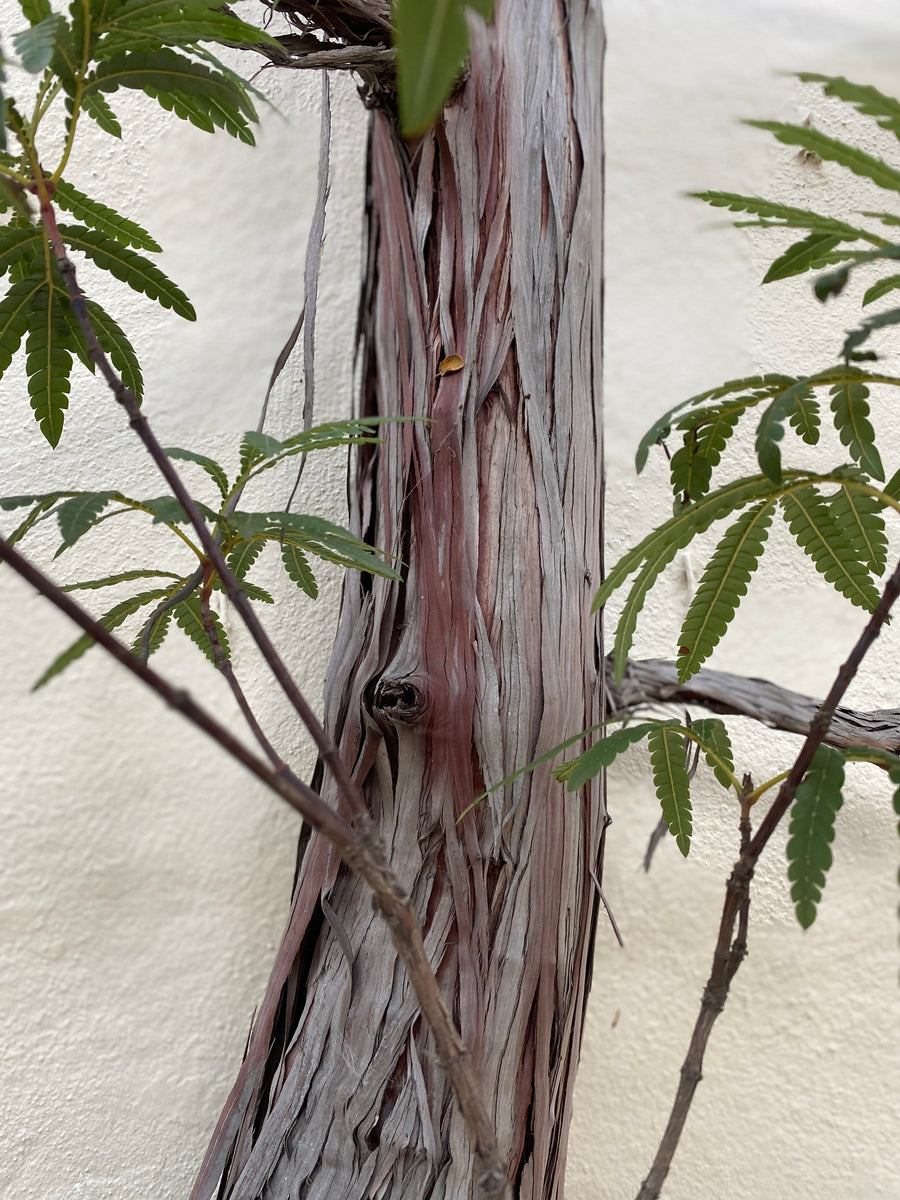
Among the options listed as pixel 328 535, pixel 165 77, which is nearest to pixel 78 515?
pixel 328 535

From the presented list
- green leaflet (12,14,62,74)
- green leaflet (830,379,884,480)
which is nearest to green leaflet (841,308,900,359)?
green leaflet (830,379,884,480)

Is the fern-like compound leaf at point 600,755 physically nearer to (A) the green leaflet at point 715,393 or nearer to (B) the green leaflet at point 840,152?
(A) the green leaflet at point 715,393

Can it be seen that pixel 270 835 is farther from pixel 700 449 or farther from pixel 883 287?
pixel 883 287

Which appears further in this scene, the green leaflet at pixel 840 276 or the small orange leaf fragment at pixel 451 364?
the small orange leaf fragment at pixel 451 364

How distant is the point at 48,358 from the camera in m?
0.53

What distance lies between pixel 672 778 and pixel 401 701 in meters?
0.19

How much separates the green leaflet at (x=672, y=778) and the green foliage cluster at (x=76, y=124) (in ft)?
1.23

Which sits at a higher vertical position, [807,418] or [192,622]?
[807,418]

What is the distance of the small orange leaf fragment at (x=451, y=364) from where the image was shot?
0.73 metres

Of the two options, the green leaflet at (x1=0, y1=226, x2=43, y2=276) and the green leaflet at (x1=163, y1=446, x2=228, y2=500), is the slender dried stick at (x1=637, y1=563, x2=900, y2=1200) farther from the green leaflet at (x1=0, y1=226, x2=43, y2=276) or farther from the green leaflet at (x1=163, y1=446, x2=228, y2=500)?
the green leaflet at (x1=0, y1=226, x2=43, y2=276)

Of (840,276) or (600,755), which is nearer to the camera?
(840,276)

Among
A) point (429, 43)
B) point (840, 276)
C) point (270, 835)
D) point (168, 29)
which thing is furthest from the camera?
point (270, 835)

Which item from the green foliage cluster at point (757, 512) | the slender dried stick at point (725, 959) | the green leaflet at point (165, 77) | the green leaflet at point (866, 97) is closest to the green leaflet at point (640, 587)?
the green foliage cluster at point (757, 512)

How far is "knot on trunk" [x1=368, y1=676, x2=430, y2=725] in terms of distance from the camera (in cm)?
65
